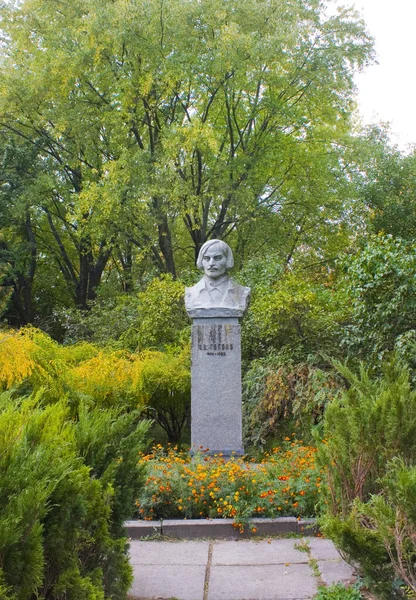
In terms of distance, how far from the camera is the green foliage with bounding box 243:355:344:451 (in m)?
10.1

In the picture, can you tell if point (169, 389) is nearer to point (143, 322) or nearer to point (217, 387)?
point (217, 387)

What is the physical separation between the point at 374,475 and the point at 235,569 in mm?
1447

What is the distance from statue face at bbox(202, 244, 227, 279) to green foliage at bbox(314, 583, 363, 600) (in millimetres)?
5602

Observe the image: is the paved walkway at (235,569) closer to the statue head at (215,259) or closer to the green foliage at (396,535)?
the green foliage at (396,535)

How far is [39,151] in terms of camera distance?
65.9ft

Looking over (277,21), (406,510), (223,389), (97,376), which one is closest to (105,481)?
(406,510)

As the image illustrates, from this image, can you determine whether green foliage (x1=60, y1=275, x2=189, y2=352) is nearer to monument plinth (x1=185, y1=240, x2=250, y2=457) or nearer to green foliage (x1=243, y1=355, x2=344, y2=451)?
green foliage (x1=243, y1=355, x2=344, y2=451)

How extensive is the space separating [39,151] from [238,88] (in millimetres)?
6656

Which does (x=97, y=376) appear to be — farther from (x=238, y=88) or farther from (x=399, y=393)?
(x=238, y=88)

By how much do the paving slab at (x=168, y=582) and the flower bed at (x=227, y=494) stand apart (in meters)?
1.16

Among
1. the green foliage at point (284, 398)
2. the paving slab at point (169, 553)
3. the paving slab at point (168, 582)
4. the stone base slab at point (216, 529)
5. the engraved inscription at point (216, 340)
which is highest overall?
the engraved inscription at point (216, 340)

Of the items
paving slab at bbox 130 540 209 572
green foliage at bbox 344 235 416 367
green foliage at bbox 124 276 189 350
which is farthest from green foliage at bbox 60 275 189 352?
paving slab at bbox 130 540 209 572

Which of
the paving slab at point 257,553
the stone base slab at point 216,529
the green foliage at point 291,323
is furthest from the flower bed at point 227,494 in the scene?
the green foliage at point 291,323

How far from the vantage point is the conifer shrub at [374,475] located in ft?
11.2
